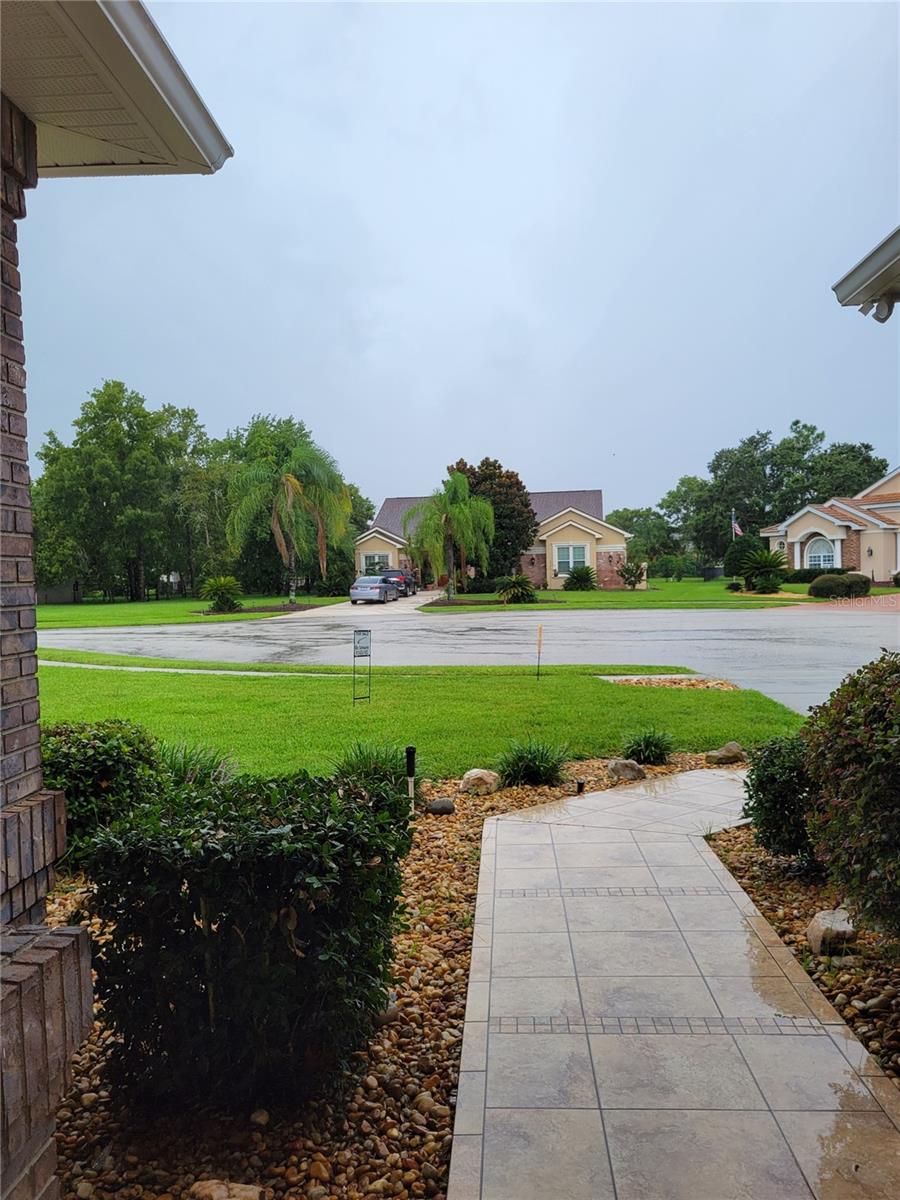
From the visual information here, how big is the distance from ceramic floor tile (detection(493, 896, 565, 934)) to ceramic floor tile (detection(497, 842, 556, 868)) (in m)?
0.54

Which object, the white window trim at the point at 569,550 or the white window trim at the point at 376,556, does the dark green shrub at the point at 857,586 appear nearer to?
the white window trim at the point at 569,550

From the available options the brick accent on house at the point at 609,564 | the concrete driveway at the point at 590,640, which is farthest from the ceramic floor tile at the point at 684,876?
the brick accent on house at the point at 609,564

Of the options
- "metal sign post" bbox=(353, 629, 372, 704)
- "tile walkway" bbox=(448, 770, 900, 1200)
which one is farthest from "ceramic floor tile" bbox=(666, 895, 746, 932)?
"metal sign post" bbox=(353, 629, 372, 704)

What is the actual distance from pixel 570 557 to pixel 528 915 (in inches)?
1751

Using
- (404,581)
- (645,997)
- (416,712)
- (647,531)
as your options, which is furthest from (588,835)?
(647,531)

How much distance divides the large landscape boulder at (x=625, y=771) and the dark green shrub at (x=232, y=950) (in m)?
4.84

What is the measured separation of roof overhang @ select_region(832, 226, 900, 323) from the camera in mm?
3958

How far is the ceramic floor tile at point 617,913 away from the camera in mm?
3984

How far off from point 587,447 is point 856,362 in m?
52.9

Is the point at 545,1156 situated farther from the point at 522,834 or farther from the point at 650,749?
the point at 650,749

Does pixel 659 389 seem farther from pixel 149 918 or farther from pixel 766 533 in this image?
pixel 149 918

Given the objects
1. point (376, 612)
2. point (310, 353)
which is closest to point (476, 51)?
point (376, 612)

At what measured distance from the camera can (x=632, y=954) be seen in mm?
3666

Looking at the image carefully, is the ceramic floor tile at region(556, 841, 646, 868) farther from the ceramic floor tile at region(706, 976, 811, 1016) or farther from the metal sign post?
the metal sign post
